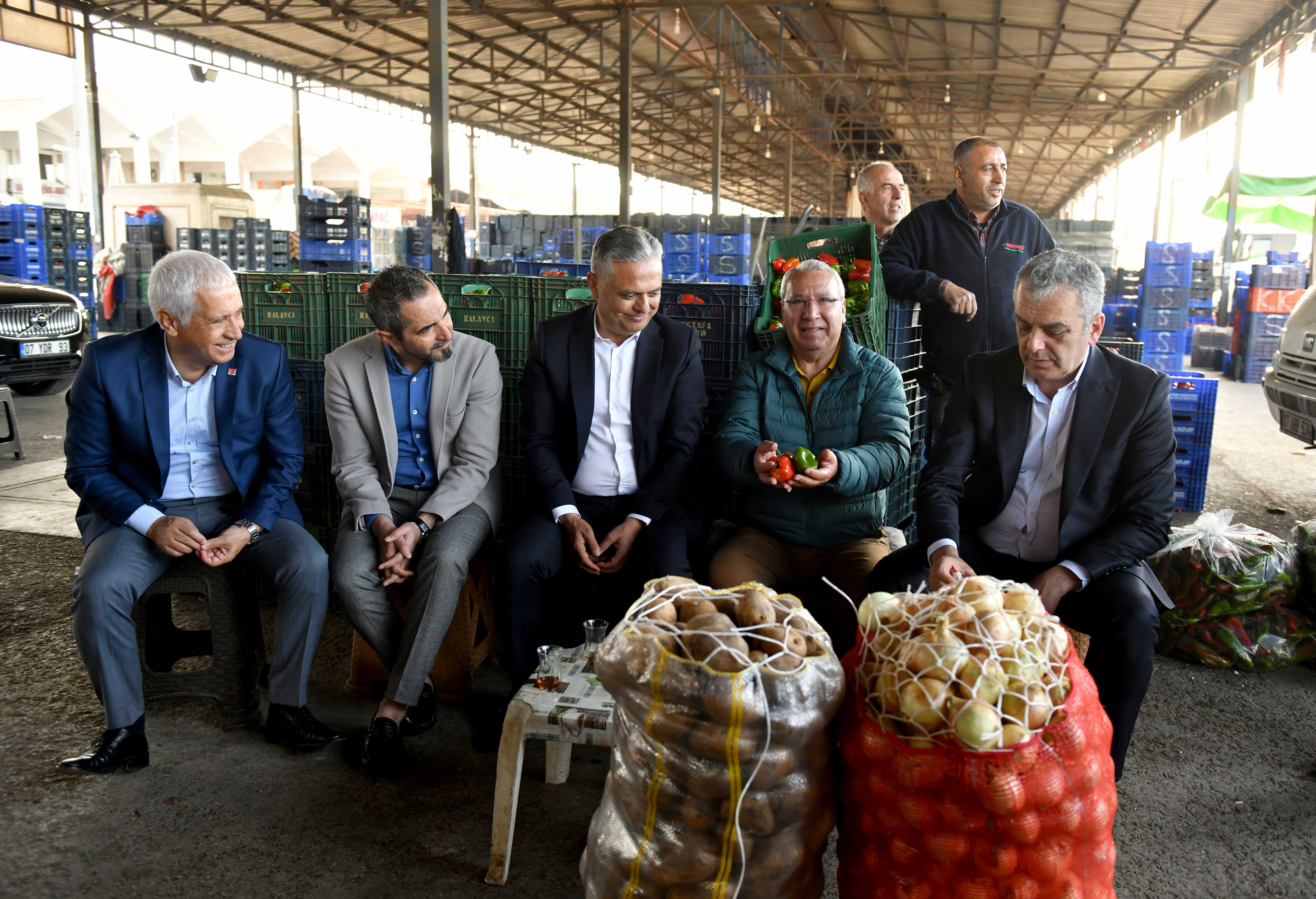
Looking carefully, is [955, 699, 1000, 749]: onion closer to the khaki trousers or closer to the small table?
the small table

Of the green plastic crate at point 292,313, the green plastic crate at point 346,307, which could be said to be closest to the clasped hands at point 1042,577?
the green plastic crate at point 346,307

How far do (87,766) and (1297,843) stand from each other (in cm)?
329

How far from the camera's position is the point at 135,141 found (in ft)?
89.5

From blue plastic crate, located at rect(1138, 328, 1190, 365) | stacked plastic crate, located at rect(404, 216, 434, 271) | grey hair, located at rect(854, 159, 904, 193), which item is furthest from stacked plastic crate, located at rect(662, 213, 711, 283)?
grey hair, located at rect(854, 159, 904, 193)

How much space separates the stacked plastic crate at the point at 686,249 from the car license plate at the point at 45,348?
702cm

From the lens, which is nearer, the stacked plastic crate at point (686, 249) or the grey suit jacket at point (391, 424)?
the grey suit jacket at point (391, 424)

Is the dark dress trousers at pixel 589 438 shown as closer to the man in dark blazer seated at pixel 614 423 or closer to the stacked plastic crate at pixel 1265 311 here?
the man in dark blazer seated at pixel 614 423

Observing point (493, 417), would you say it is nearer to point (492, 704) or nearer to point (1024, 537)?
point (492, 704)

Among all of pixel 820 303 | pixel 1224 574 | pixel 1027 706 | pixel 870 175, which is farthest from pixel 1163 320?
pixel 1027 706

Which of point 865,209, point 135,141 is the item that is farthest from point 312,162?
point 865,209

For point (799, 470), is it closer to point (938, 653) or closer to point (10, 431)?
point (938, 653)

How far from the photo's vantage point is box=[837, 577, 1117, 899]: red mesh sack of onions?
1529mm

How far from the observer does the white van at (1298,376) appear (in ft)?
16.4

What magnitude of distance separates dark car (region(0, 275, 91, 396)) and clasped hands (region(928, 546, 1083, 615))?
7291mm
